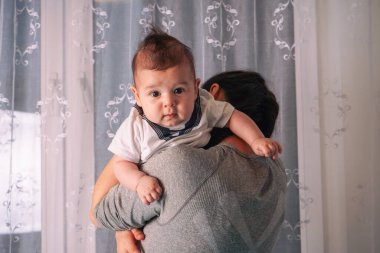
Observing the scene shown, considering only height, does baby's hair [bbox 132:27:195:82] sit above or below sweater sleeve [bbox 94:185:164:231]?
above

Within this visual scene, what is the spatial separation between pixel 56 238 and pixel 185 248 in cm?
146

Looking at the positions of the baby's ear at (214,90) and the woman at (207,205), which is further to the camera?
the baby's ear at (214,90)

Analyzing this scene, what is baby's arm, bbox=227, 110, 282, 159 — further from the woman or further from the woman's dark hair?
the woman's dark hair

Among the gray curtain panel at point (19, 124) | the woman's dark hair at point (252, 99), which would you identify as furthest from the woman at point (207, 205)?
the gray curtain panel at point (19, 124)

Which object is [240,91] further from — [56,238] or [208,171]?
[56,238]

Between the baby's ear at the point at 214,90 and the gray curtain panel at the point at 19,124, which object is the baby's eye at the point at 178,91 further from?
the gray curtain panel at the point at 19,124

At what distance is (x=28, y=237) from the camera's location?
2.12 meters

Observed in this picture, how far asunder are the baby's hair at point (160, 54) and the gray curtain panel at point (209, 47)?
104cm

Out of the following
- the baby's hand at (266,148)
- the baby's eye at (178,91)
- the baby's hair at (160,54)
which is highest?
the baby's hair at (160,54)

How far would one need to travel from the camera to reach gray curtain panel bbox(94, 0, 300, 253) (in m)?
2.09

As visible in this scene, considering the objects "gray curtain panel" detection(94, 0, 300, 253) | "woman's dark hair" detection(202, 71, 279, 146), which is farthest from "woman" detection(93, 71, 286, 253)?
"gray curtain panel" detection(94, 0, 300, 253)

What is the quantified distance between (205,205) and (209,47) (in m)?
1.40

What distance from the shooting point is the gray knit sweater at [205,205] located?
0.81 meters

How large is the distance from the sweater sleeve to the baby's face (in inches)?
8.2
